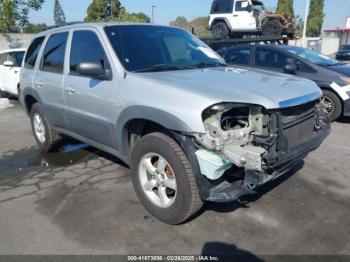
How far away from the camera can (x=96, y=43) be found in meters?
3.95

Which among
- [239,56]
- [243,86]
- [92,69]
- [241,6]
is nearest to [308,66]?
[239,56]

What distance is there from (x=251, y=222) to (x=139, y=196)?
3.91ft

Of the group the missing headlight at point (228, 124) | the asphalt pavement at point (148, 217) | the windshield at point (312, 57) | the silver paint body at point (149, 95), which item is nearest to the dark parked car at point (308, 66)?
the windshield at point (312, 57)

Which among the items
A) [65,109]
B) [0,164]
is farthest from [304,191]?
[0,164]

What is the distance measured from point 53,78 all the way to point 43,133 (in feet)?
4.42

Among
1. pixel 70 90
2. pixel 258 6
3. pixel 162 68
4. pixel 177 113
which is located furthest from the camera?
pixel 258 6

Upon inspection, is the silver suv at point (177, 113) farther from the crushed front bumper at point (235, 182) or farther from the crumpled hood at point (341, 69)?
the crumpled hood at point (341, 69)

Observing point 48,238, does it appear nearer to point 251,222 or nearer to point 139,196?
point 139,196

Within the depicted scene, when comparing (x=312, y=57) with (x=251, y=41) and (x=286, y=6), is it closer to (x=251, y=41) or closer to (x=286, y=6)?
(x=251, y=41)

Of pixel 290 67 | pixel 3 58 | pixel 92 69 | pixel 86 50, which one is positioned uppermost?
pixel 86 50

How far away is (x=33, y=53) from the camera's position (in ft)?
18.2

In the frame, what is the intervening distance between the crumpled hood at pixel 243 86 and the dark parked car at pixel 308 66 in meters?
3.61

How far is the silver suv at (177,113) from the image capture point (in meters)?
2.86

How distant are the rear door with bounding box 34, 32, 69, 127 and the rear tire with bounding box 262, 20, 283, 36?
12583 millimetres
